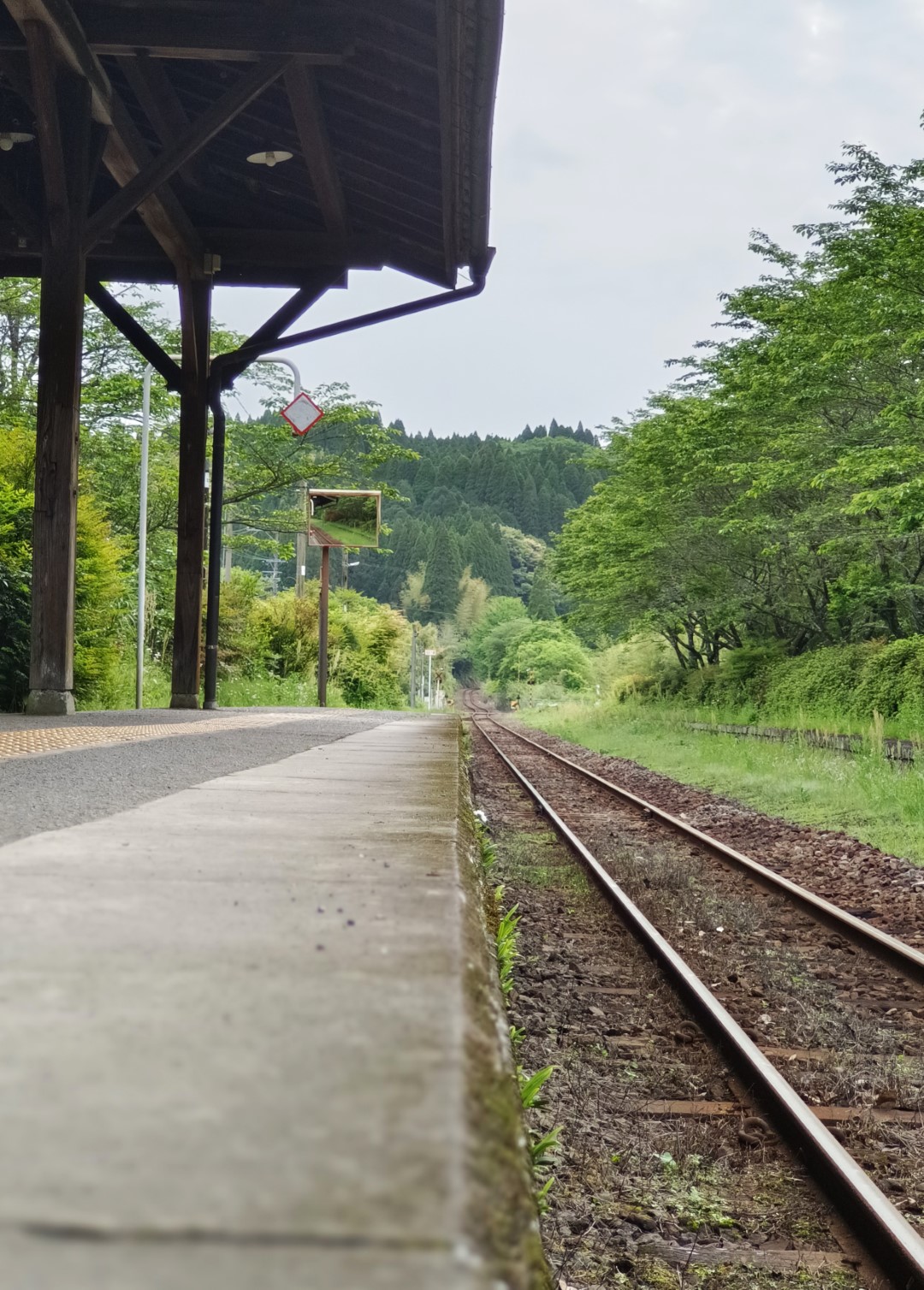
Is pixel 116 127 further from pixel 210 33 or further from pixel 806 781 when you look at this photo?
pixel 806 781

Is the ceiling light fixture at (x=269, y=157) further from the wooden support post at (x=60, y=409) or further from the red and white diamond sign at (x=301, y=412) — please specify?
the red and white diamond sign at (x=301, y=412)

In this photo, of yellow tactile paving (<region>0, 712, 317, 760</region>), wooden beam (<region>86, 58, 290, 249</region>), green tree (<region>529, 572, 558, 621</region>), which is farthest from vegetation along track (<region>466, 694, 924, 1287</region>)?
green tree (<region>529, 572, 558, 621</region>)

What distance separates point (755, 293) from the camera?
2148 cm

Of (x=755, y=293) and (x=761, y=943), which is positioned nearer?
(x=761, y=943)

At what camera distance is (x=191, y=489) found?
9.96 m

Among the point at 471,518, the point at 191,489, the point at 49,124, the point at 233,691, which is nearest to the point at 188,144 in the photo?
the point at 49,124

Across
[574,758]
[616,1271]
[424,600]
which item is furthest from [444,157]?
[424,600]

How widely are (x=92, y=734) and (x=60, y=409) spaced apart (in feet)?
8.00

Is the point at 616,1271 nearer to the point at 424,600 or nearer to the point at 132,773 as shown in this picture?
the point at 132,773

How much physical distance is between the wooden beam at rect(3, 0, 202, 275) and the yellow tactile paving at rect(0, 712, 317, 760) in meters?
3.92

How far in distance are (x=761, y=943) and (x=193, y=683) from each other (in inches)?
235

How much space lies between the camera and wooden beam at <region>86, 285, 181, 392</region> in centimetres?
982

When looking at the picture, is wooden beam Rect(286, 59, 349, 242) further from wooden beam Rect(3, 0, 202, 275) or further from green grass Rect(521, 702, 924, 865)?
green grass Rect(521, 702, 924, 865)

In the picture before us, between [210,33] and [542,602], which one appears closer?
[210,33]
